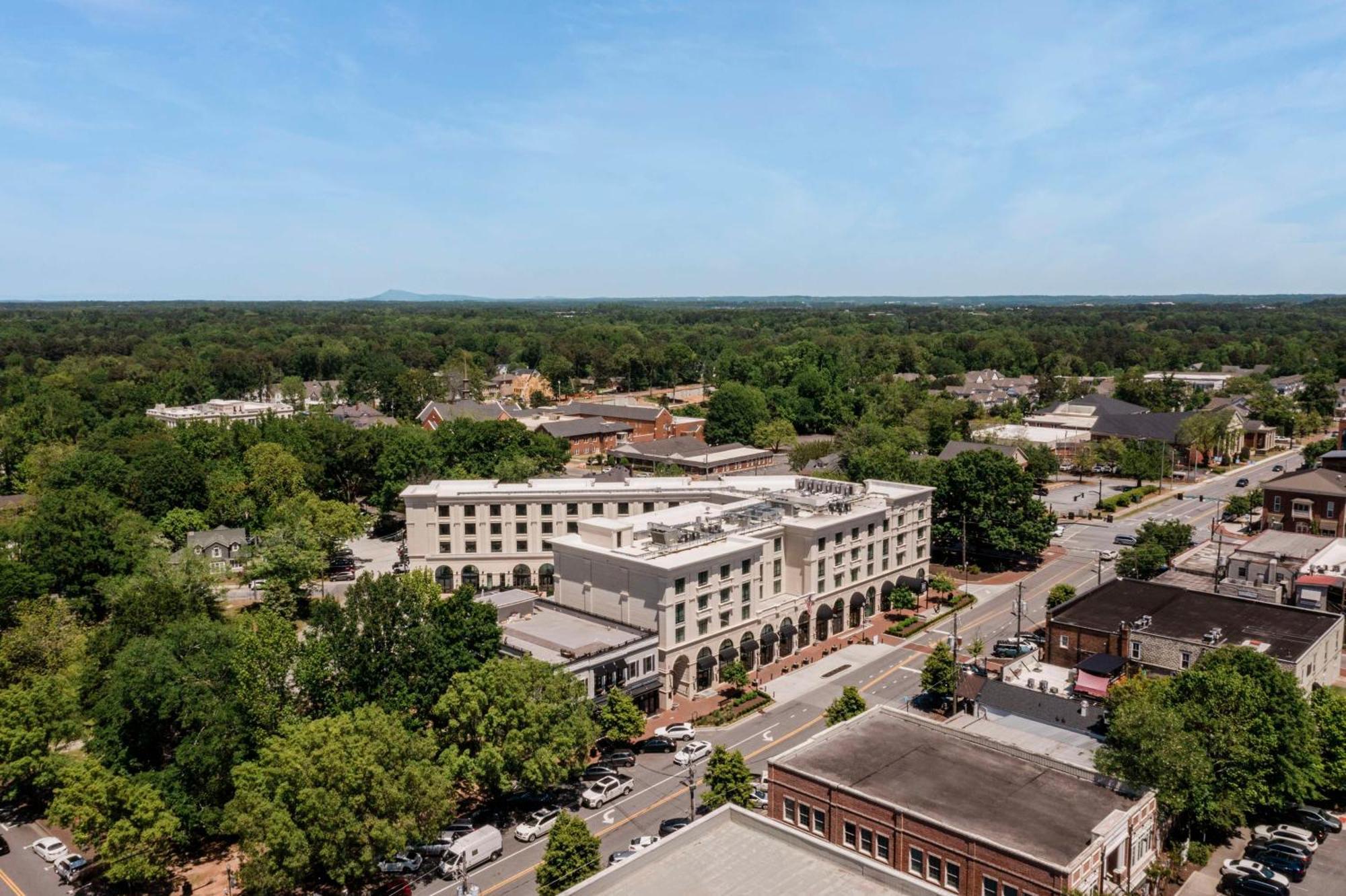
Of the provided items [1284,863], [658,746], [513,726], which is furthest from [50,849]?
[1284,863]

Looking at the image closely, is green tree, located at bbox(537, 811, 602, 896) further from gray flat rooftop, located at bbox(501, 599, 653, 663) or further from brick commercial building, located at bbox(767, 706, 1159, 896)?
gray flat rooftop, located at bbox(501, 599, 653, 663)

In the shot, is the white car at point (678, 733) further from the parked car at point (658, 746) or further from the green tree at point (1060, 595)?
the green tree at point (1060, 595)

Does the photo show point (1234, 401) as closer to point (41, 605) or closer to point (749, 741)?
point (749, 741)

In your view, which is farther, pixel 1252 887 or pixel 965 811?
pixel 1252 887

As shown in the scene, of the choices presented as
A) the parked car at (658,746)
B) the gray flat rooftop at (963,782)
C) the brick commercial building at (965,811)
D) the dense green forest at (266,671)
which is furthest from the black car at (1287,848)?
the dense green forest at (266,671)

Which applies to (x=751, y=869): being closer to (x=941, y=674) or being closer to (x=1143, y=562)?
(x=941, y=674)
